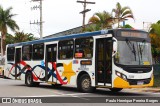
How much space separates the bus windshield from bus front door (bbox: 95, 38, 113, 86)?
49cm

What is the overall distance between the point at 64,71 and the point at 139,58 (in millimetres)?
4784

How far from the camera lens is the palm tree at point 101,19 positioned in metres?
48.6

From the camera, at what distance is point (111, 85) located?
17.4 meters

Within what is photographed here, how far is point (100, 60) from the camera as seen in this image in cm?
1819

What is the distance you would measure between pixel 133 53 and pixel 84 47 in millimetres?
2743

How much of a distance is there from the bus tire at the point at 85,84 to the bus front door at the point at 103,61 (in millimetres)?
760

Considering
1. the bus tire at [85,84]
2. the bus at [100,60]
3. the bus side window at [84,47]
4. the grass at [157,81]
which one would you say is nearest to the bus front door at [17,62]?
the bus at [100,60]

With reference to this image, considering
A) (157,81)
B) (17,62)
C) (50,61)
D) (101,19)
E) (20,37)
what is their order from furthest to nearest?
(20,37)
(101,19)
(157,81)
(17,62)
(50,61)

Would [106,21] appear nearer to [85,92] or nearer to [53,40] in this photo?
[53,40]

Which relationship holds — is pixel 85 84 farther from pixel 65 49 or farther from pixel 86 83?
pixel 65 49

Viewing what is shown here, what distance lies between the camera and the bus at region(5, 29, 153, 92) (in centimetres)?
1739

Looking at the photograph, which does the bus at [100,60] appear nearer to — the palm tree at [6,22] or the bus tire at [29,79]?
the bus tire at [29,79]

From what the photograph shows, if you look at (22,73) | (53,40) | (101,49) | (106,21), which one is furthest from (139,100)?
(106,21)

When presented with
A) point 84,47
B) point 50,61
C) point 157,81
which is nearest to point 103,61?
point 84,47
